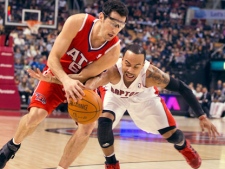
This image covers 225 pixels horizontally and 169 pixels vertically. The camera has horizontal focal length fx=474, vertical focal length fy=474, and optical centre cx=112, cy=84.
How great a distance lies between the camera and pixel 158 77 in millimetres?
5078

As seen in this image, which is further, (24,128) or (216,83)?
(216,83)

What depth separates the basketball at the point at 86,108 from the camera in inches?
165

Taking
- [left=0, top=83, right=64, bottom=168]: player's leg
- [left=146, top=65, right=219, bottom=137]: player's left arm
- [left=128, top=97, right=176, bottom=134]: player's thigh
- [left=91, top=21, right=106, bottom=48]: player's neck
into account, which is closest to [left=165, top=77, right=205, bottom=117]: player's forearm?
[left=146, top=65, right=219, bottom=137]: player's left arm

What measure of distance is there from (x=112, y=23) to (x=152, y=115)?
4.80 feet

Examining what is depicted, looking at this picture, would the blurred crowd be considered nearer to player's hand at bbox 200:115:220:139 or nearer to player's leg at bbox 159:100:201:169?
player's leg at bbox 159:100:201:169

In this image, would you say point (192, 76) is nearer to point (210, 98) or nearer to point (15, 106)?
point (210, 98)

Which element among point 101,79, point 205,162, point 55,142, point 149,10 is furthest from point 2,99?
point 149,10

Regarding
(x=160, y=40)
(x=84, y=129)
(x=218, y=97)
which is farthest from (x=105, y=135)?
(x=160, y=40)

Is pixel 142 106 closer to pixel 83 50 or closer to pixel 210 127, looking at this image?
pixel 210 127

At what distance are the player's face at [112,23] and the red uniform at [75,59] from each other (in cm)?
28

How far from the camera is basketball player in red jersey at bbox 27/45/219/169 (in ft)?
15.8

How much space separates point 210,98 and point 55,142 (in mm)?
10056

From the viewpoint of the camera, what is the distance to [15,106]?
1376 cm

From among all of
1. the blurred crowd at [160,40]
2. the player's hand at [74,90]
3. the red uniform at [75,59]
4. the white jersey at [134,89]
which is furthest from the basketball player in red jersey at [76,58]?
the blurred crowd at [160,40]
